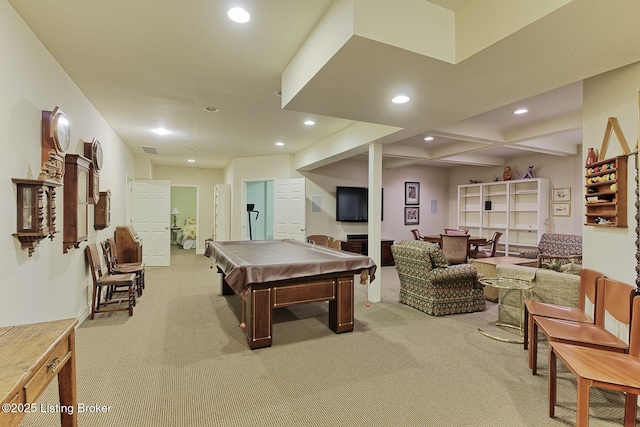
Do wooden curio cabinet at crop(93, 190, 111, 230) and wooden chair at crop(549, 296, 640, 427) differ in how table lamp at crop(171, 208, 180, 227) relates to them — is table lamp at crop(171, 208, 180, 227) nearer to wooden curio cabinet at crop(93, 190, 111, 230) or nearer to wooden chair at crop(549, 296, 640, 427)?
wooden curio cabinet at crop(93, 190, 111, 230)

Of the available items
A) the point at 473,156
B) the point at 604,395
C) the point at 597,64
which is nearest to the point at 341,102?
the point at 597,64

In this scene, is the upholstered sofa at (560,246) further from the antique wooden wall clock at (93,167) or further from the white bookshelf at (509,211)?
the antique wooden wall clock at (93,167)

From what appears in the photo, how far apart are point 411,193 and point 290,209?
3648mm

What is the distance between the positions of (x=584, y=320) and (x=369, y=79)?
2570 millimetres

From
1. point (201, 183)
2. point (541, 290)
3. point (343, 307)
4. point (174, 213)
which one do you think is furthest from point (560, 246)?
point (174, 213)

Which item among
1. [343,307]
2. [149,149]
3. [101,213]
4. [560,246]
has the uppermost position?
[149,149]

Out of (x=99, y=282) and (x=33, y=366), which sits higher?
(x=33, y=366)

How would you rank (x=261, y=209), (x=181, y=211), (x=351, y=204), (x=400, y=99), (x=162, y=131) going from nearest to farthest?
(x=400, y=99), (x=162, y=131), (x=351, y=204), (x=261, y=209), (x=181, y=211)

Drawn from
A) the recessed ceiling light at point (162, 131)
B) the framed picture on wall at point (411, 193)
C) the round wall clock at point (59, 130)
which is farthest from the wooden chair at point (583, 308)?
the framed picture on wall at point (411, 193)

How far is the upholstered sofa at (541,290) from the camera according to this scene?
3058 millimetres

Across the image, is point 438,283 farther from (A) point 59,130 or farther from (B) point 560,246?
(A) point 59,130

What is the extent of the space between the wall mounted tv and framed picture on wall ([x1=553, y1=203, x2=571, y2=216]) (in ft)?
13.5

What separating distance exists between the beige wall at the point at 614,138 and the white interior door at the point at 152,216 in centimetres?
744

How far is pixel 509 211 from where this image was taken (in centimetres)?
730
